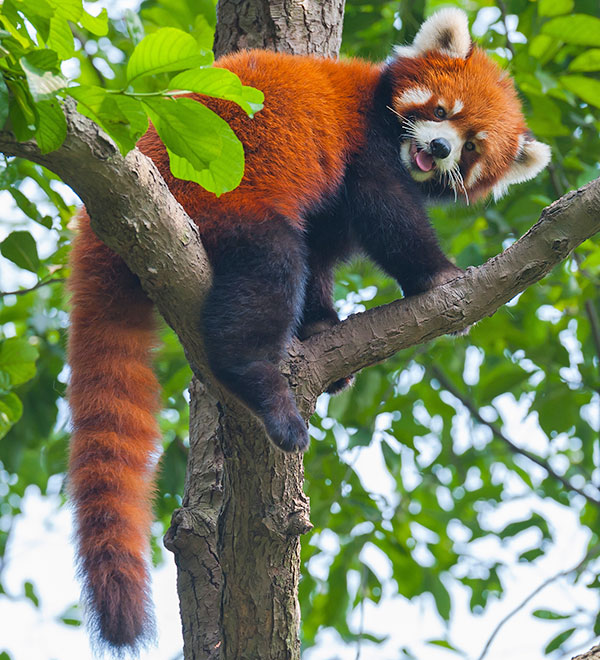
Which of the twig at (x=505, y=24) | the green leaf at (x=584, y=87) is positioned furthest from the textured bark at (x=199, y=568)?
the twig at (x=505, y=24)

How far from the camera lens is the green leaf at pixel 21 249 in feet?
9.97

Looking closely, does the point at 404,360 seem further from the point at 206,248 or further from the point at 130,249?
the point at 130,249

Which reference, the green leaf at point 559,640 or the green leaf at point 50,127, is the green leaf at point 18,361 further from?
the green leaf at point 559,640

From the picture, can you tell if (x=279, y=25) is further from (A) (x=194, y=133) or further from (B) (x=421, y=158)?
(A) (x=194, y=133)

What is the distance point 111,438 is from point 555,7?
261 centimetres

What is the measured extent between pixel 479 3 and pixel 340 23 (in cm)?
166

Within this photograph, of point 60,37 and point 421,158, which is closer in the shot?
point 60,37

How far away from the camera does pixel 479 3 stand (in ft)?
15.3

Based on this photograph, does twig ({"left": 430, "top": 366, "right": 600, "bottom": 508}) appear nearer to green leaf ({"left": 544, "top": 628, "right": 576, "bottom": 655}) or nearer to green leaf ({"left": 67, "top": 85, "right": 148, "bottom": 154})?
green leaf ({"left": 544, "top": 628, "right": 576, "bottom": 655})

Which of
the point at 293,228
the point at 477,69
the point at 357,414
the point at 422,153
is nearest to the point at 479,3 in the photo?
the point at 477,69

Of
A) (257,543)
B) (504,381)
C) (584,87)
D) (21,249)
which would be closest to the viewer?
(257,543)

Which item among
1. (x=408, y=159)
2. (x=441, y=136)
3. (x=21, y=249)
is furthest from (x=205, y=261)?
(x=441, y=136)

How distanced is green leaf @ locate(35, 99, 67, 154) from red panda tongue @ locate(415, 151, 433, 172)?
1923 mm

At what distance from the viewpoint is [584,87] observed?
3.33 metres
